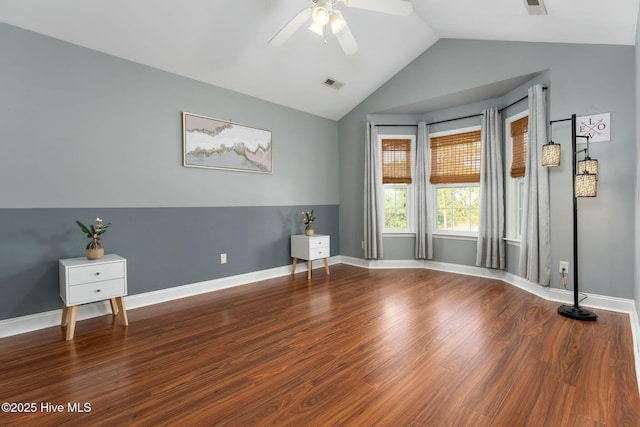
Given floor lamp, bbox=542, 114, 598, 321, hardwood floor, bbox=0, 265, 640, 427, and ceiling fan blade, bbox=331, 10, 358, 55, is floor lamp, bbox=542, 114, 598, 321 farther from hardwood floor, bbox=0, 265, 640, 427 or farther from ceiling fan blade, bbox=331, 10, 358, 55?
ceiling fan blade, bbox=331, 10, 358, 55

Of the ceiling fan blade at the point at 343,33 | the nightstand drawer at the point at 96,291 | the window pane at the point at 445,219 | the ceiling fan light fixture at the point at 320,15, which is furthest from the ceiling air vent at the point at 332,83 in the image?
the nightstand drawer at the point at 96,291

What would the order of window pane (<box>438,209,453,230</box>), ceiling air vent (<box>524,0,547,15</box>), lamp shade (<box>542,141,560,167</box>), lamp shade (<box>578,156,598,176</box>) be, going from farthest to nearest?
window pane (<box>438,209,453,230</box>)
lamp shade (<box>542,141,560,167</box>)
lamp shade (<box>578,156,598,176</box>)
ceiling air vent (<box>524,0,547,15</box>)

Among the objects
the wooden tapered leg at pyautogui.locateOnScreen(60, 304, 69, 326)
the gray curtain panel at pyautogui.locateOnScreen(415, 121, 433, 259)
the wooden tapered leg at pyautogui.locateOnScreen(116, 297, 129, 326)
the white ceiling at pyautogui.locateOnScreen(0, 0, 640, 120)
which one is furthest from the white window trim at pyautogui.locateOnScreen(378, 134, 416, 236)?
the wooden tapered leg at pyautogui.locateOnScreen(60, 304, 69, 326)

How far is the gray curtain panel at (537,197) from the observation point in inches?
136

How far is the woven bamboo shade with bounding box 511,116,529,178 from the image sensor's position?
12.8 ft

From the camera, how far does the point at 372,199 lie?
511 cm

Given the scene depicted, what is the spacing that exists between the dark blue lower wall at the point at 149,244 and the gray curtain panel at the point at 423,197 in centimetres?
167

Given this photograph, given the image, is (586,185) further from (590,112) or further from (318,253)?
(318,253)

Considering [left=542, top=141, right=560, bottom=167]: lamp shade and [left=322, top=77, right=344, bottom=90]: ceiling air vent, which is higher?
[left=322, top=77, right=344, bottom=90]: ceiling air vent

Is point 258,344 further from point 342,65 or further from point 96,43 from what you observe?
point 342,65

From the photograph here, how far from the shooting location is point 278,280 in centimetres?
449

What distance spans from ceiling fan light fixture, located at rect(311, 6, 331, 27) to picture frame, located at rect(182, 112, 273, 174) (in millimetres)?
1929

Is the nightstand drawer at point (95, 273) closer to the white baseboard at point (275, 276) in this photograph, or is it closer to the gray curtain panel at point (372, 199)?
the white baseboard at point (275, 276)

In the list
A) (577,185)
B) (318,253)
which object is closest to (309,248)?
(318,253)
